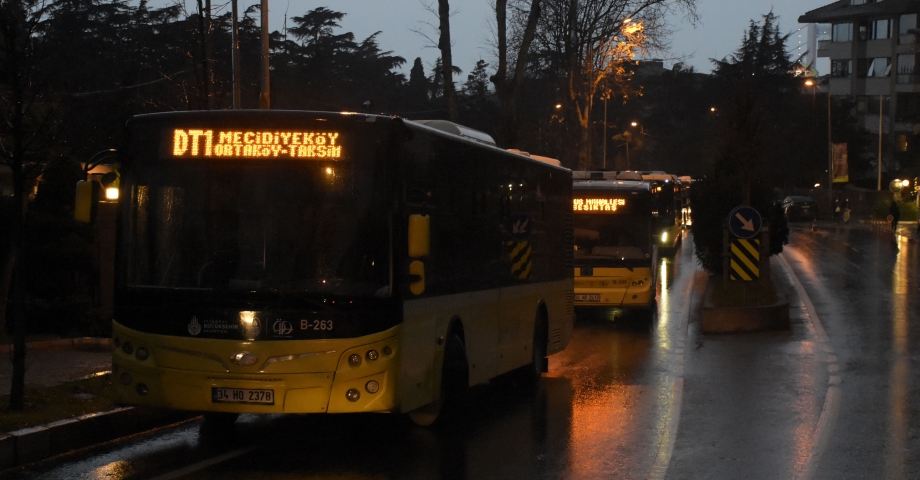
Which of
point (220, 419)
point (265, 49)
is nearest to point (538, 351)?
point (220, 419)

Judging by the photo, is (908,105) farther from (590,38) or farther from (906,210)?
(590,38)

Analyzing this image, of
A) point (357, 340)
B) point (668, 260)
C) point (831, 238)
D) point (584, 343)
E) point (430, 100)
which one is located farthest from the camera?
point (430, 100)

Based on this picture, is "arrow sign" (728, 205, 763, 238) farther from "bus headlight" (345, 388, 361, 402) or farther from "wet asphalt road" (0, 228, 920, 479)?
"bus headlight" (345, 388, 361, 402)

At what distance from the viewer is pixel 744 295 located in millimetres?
21547

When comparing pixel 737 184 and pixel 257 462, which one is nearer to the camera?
pixel 257 462

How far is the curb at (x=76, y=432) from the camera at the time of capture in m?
8.57

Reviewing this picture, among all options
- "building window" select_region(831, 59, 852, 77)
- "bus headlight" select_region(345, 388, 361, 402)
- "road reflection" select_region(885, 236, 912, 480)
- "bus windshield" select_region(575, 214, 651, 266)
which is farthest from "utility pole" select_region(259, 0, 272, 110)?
"building window" select_region(831, 59, 852, 77)

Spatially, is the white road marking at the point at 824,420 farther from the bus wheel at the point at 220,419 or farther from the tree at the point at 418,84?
the tree at the point at 418,84

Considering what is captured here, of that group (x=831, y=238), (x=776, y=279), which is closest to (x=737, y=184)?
(x=776, y=279)

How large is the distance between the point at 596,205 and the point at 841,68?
88.1 meters

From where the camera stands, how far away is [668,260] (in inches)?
1610

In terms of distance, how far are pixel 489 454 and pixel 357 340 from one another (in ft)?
4.92

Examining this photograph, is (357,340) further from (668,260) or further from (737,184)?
(668,260)

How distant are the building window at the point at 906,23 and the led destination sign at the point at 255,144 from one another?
97.5 meters
